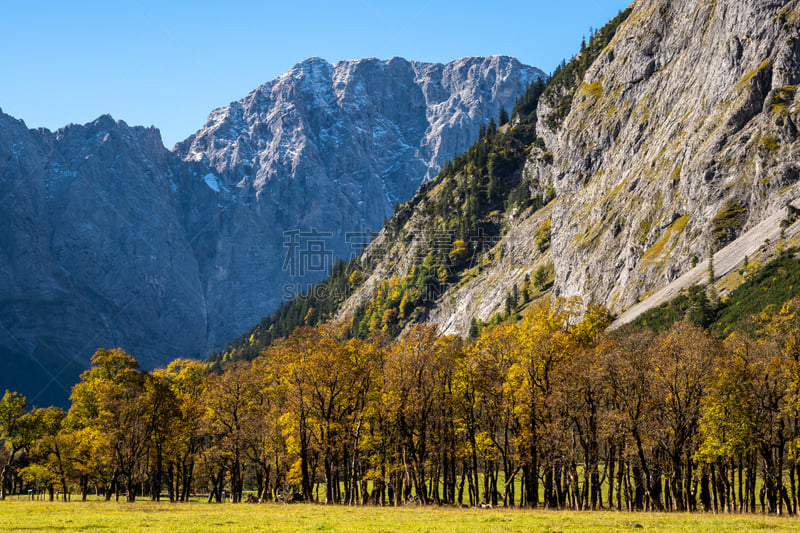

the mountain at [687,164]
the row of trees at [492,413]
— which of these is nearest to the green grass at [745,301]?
the mountain at [687,164]

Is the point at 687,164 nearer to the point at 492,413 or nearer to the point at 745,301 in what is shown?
the point at 745,301

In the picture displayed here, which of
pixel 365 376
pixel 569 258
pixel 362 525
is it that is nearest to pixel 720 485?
pixel 365 376

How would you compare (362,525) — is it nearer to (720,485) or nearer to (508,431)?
(508,431)

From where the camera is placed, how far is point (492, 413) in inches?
2115

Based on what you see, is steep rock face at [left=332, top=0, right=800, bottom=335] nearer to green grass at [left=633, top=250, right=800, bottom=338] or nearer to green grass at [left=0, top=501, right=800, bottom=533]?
green grass at [left=633, top=250, right=800, bottom=338]

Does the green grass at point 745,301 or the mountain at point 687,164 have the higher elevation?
the mountain at point 687,164

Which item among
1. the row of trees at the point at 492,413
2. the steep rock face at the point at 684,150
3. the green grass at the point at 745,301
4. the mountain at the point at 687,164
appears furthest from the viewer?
the steep rock face at the point at 684,150

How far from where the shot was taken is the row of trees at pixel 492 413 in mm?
46594

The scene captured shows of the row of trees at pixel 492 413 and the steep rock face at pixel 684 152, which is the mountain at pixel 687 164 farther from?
the row of trees at pixel 492 413

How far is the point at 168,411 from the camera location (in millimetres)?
65375

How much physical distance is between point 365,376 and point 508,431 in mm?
13467

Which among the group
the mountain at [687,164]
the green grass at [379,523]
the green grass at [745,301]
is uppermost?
the mountain at [687,164]

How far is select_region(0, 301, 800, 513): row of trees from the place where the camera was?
46.6 metres

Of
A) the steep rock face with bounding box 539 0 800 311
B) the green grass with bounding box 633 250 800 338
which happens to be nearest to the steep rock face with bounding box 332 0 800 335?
the steep rock face with bounding box 539 0 800 311
